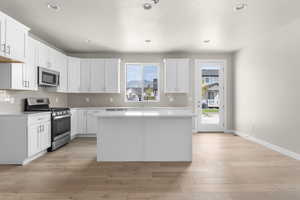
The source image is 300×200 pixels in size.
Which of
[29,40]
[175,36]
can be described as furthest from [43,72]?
[175,36]

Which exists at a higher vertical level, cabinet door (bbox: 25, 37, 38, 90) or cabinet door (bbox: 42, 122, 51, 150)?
cabinet door (bbox: 25, 37, 38, 90)

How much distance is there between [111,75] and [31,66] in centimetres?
230

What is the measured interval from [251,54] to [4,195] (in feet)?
19.2

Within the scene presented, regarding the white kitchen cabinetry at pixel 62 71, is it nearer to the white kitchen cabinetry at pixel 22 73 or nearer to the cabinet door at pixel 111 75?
the white kitchen cabinetry at pixel 22 73

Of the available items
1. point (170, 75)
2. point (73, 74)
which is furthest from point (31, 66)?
point (170, 75)

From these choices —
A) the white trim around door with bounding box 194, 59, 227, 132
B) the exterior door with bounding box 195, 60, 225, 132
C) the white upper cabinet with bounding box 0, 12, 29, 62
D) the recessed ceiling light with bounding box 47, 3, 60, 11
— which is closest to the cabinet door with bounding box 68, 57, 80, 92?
the white upper cabinet with bounding box 0, 12, 29, 62

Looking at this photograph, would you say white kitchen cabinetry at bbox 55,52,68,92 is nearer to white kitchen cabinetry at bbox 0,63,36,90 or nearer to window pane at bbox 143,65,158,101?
white kitchen cabinetry at bbox 0,63,36,90

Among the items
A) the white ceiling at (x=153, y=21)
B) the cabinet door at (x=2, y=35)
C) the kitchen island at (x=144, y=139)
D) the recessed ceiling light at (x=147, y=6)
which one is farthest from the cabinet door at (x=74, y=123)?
the recessed ceiling light at (x=147, y=6)

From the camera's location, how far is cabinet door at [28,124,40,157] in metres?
3.20

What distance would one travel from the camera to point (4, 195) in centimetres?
218

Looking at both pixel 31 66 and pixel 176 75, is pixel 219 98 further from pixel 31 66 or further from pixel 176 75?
pixel 31 66

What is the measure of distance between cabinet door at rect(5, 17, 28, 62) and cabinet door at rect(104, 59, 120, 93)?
2486 millimetres

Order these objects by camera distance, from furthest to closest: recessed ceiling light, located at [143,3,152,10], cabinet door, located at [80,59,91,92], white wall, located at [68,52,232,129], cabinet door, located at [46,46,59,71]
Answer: white wall, located at [68,52,232,129] < cabinet door, located at [80,59,91,92] < cabinet door, located at [46,46,59,71] < recessed ceiling light, located at [143,3,152,10]

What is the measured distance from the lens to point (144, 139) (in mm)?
3293
